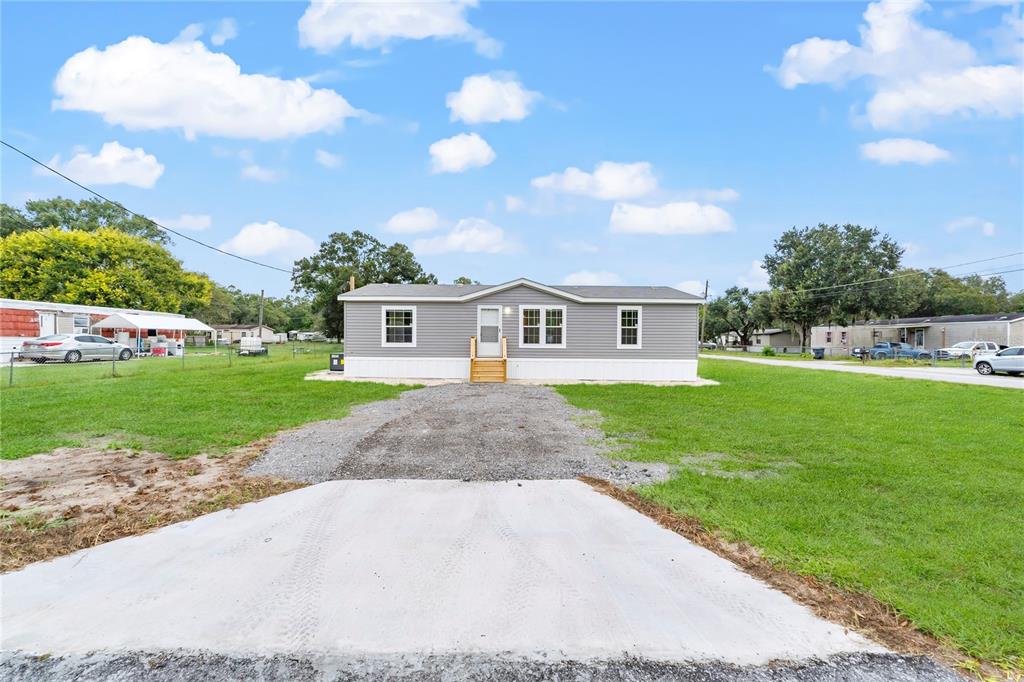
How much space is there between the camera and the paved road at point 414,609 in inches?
78.5

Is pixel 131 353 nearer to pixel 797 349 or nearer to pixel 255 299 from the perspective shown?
pixel 797 349

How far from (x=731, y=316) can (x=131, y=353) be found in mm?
53547

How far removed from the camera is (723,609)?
2.45m

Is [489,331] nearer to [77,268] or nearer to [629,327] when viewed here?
[629,327]

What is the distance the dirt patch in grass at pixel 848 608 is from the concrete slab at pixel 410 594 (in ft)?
0.35

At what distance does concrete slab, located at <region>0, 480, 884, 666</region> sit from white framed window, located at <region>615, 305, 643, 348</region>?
11778 millimetres

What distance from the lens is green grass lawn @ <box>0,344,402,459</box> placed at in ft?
20.3

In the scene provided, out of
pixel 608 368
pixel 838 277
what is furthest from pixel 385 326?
pixel 838 277

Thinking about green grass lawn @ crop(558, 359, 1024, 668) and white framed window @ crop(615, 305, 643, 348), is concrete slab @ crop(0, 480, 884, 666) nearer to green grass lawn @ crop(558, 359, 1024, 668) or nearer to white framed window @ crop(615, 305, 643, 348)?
green grass lawn @ crop(558, 359, 1024, 668)

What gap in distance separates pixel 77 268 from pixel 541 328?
3627 cm

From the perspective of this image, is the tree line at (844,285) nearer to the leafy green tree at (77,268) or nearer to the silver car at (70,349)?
the silver car at (70,349)

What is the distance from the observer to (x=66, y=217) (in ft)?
142

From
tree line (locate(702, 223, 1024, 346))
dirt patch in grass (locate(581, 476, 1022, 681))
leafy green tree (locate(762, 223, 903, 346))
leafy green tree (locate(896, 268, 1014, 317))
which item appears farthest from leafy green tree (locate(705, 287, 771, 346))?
dirt patch in grass (locate(581, 476, 1022, 681))

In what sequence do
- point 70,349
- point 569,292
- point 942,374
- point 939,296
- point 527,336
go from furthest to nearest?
point 939,296
point 70,349
point 942,374
point 569,292
point 527,336
